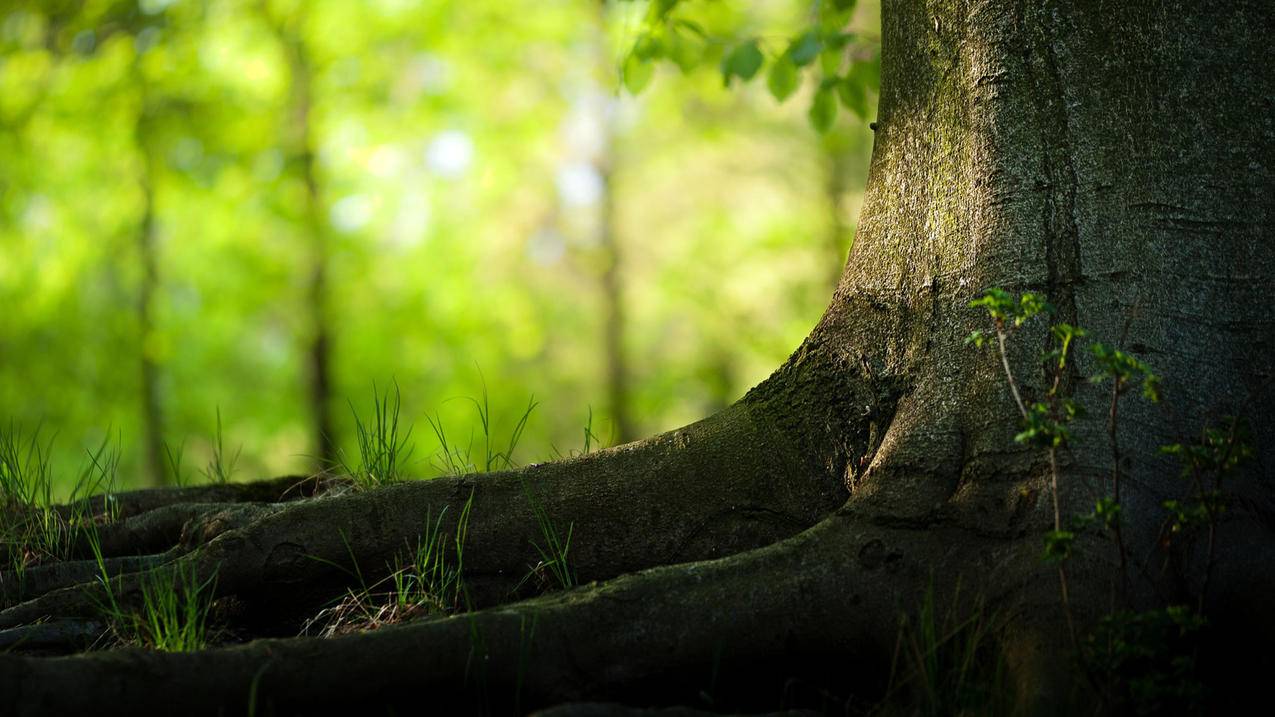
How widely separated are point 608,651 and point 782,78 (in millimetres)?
2829

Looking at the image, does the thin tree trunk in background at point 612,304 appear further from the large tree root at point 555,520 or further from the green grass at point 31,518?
the large tree root at point 555,520

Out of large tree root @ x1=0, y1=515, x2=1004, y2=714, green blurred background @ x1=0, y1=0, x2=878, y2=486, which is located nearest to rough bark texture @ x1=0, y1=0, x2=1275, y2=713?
large tree root @ x1=0, y1=515, x2=1004, y2=714

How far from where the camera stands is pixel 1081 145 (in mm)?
2287

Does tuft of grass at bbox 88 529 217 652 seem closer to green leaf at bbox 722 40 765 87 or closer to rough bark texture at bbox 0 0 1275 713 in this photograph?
rough bark texture at bbox 0 0 1275 713

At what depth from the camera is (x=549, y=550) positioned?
2520 mm

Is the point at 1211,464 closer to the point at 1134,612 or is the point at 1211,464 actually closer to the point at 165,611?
the point at 1134,612

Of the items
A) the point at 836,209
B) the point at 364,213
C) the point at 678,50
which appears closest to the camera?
the point at 678,50

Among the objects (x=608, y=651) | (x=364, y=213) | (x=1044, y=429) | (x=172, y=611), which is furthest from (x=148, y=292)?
(x=1044, y=429)

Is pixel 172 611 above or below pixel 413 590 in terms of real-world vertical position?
above

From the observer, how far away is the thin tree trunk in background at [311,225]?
11.6m

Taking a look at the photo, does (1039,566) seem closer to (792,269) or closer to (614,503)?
(614,503)

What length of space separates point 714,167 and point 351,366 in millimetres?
6288

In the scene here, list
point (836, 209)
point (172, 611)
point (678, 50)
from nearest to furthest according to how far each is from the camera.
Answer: point (172, 611), point (678, 50), point (836, 209)

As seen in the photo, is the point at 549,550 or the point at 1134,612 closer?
the point at 1134,612
